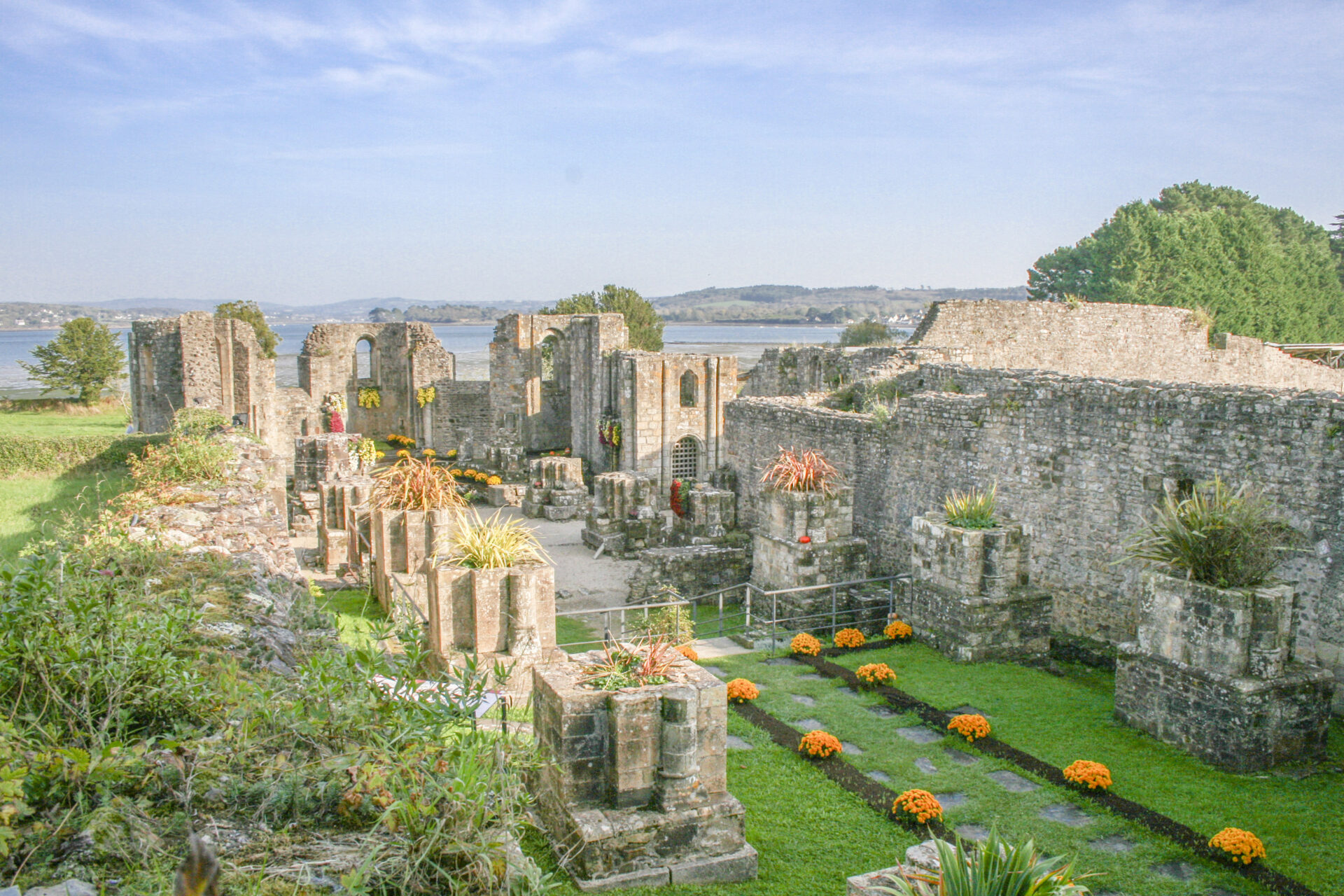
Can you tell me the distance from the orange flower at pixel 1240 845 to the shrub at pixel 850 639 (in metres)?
5.61

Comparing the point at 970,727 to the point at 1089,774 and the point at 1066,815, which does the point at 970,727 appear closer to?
the point at 1089,774

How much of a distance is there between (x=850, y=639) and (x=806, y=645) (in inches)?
27.3

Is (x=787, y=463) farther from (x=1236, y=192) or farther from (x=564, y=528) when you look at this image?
(x=1236, y=192)

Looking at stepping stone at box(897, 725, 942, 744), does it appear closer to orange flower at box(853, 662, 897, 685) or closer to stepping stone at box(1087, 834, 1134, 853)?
orange flower at box(853, 662, 897, 685)

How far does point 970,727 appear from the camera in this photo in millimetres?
9062

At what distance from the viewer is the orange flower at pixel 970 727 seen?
902 centimetres

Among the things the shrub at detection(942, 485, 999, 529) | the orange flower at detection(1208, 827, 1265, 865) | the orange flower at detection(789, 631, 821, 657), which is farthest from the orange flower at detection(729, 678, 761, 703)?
the orange flower at detection(1208, 827, 1265, 865)

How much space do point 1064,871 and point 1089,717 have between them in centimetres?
568

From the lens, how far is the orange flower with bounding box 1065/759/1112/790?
7.84 metres

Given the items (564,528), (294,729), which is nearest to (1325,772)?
(294,729)

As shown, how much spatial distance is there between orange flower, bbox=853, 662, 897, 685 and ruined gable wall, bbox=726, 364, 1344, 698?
342 cm

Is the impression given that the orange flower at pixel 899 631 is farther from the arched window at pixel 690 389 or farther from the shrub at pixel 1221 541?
the arched window at pixel 690 389

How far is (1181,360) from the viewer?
2519 cm

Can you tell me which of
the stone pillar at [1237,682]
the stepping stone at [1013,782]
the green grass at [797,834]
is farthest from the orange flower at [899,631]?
the green grass at [797,834]
